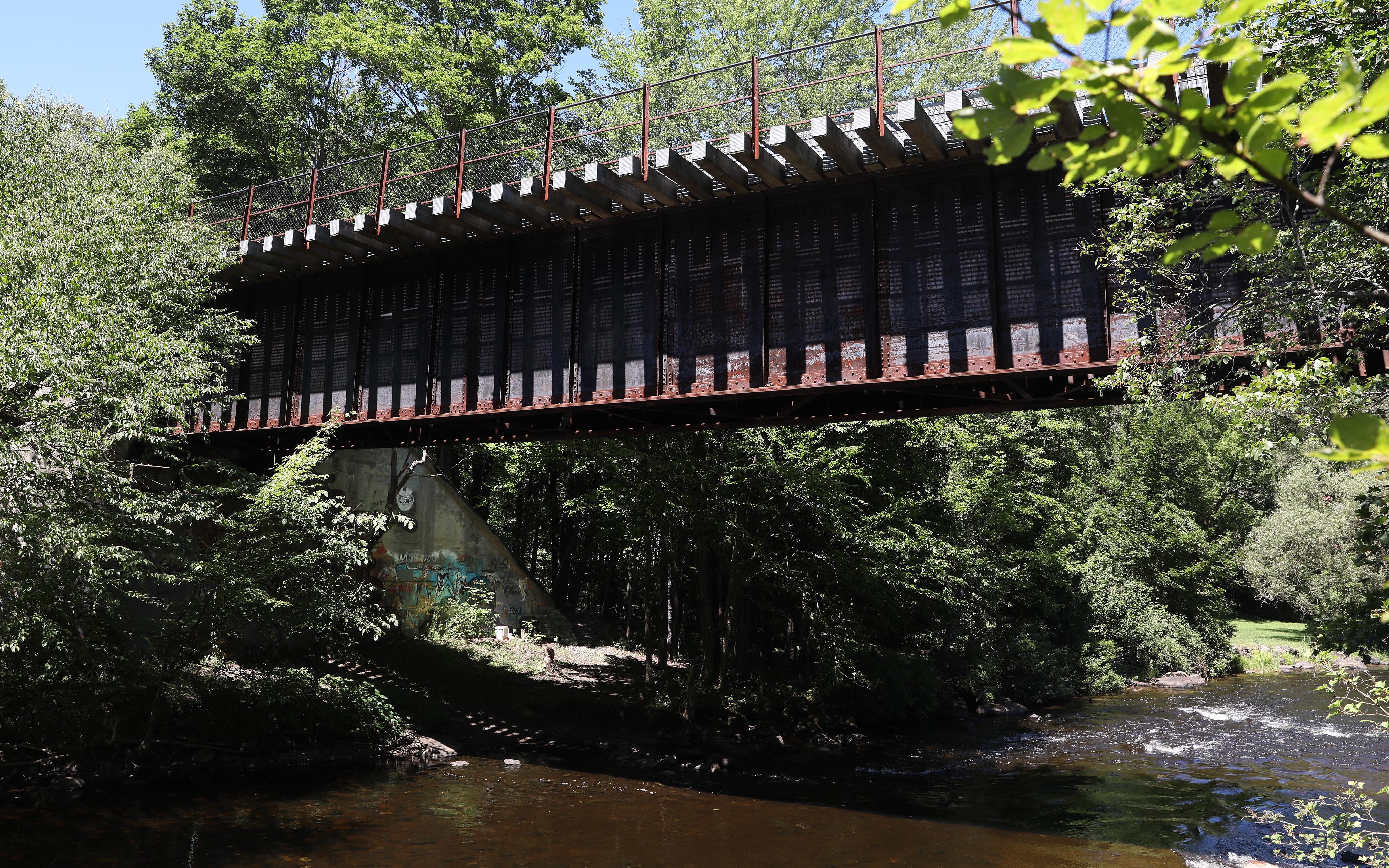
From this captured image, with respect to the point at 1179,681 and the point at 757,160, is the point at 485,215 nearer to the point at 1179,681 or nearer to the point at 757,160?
the point at 757,160

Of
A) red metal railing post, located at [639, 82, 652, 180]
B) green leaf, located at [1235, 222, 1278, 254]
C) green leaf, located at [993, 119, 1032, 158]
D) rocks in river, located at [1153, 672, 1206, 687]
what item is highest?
red metal railing post, located at [639, 82, 652, 180]

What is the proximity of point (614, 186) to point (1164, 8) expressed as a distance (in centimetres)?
1336

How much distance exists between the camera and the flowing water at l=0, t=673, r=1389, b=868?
12688mm

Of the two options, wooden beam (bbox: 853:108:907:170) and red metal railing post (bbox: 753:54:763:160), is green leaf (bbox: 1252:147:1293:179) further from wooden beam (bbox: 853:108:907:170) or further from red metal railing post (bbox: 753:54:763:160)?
red metal railing post (bbox: 753:54:763:160)

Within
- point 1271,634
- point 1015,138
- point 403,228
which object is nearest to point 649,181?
point 403,228

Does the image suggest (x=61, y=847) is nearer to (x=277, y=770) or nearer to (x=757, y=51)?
(x=277, y=770)

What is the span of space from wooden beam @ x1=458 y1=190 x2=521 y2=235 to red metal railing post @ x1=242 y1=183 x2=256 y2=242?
19.0ft

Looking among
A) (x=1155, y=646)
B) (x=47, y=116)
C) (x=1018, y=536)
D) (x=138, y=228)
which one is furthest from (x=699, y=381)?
(x=1155, y=646)

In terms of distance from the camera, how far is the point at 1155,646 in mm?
33156

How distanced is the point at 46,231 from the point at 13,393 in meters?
3.69

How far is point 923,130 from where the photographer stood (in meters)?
12.8

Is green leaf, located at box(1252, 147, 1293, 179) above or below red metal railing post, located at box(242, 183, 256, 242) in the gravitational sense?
below

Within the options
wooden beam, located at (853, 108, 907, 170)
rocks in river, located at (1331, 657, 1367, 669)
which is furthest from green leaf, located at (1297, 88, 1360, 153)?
rocks in river, located at (1331, 657, 1367, 669)

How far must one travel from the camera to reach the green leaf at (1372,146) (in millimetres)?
2217
